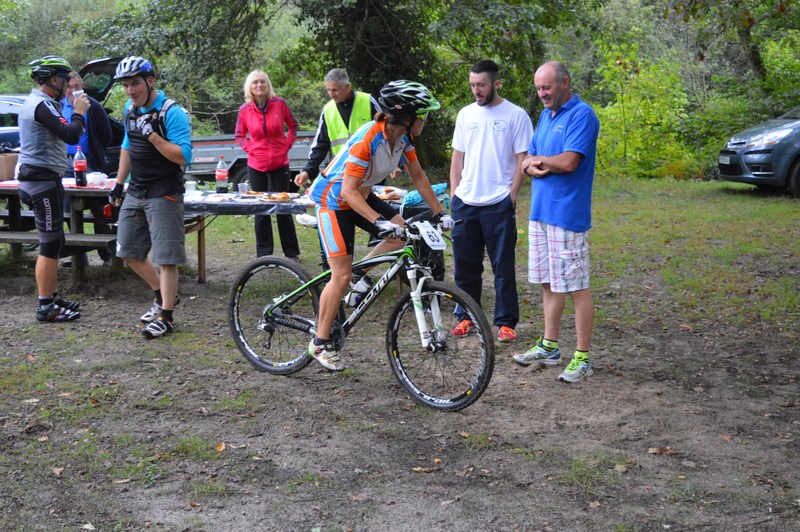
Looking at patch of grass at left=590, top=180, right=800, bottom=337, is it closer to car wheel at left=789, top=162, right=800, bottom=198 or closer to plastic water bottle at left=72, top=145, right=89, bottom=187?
car wheel at left=789, top=162, right=800, bottom=198

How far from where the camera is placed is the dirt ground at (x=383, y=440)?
401 centimetres

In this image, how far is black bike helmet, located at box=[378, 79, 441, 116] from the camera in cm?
510

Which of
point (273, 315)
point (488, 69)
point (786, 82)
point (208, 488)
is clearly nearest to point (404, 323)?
point (273, 315)

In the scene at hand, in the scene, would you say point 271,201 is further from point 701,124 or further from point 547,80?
point 701,124

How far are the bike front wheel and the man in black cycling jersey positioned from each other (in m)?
3.45

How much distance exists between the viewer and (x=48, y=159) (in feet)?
24.2

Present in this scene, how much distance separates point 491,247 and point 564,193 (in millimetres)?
1080

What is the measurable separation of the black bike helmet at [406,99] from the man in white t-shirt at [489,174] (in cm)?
136

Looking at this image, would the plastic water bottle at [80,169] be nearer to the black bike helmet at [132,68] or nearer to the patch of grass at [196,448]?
the black bike helmet at [132,68]

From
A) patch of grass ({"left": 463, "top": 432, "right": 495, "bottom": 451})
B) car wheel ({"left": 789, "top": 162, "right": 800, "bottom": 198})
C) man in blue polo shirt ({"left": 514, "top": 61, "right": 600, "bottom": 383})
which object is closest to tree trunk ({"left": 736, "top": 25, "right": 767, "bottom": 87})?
car wheel ({"left": 789, "top": 162, "right": 800, "bottom": 198})

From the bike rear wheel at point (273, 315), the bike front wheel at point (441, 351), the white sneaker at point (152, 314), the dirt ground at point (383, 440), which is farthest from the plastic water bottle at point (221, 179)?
the bike front wheel at point (441, 351)

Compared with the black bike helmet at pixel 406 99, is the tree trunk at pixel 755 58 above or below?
above

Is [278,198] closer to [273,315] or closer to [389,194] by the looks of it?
[389,194]

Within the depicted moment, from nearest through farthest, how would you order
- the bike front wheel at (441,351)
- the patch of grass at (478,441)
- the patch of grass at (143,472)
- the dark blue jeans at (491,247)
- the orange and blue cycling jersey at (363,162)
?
the patch of grass at (143,472) → the patch of grass at (478,441) → the bike front wheel at (441,351) → the orange and blue cycling jersey at (363,162) → the dark blue jeans at (491,247)
